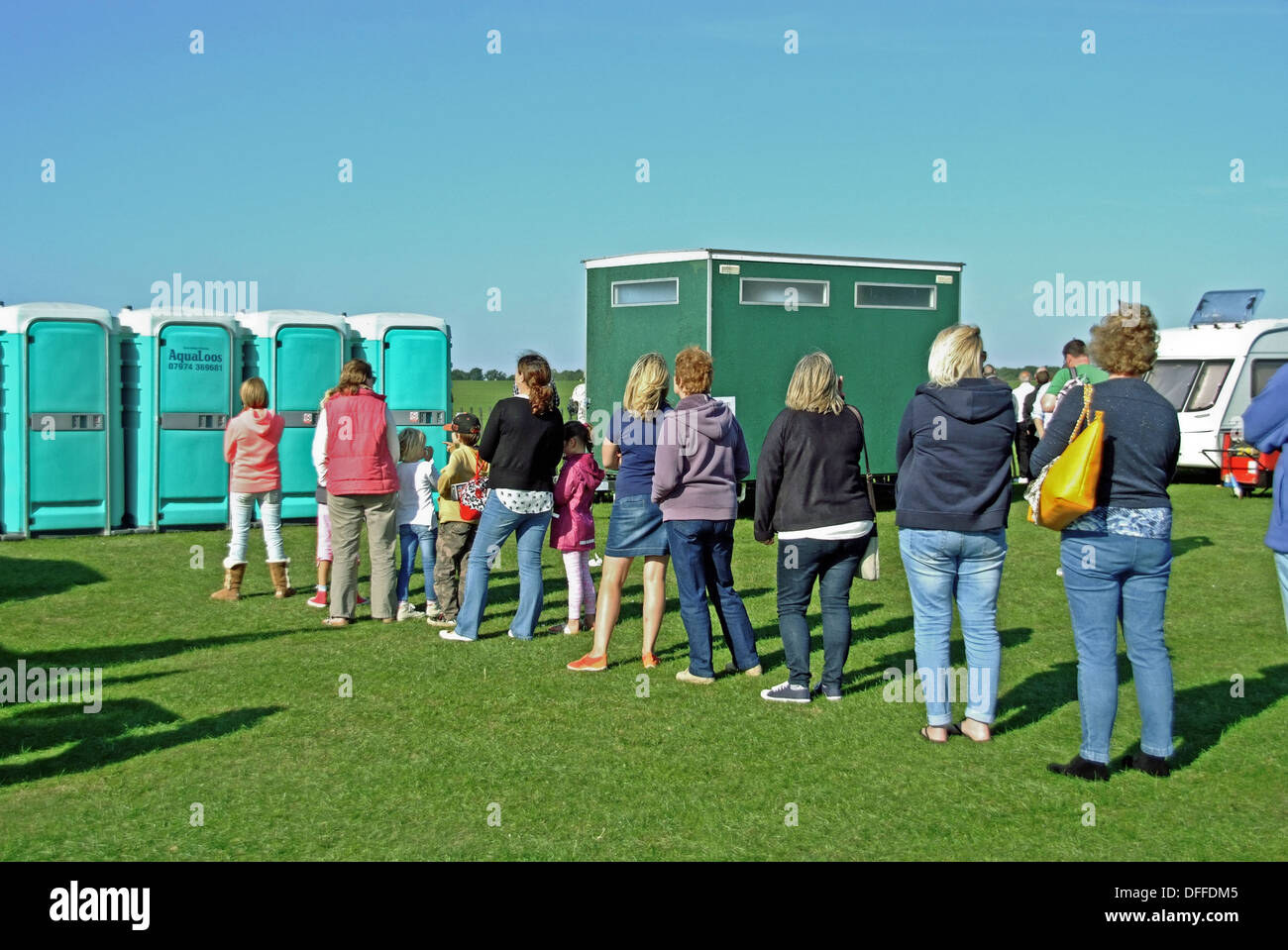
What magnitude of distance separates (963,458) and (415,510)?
14.9 ft

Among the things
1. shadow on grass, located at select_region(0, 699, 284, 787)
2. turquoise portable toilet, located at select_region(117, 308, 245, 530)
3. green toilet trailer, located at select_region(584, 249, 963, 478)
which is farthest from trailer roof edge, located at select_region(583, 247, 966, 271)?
shadow on grass, located at select_region(0, 699, 284, 787)

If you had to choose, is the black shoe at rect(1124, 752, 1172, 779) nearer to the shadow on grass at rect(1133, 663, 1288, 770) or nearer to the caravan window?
the shadow on grass at rect(1133, 663, 1288, 770)

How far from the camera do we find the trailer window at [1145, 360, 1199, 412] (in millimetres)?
20625

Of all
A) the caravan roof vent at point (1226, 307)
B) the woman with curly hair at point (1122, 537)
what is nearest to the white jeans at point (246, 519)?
the woman with curly hair at point (1122, 537)

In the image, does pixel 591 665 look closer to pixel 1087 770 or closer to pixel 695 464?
pixel 695 464

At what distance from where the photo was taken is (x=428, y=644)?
26.2 feet

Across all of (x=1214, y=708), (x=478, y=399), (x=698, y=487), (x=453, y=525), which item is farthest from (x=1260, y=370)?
(x=478, y=399)

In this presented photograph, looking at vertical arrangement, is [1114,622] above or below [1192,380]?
below

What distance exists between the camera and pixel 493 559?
7934 millimetres

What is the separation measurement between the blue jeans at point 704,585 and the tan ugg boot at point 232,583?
4251mm

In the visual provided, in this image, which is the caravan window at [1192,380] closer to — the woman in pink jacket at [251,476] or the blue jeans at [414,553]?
the blue jeans at [414,553]

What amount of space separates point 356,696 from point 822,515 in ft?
8.89

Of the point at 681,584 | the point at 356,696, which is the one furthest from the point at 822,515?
the point at 356,696
